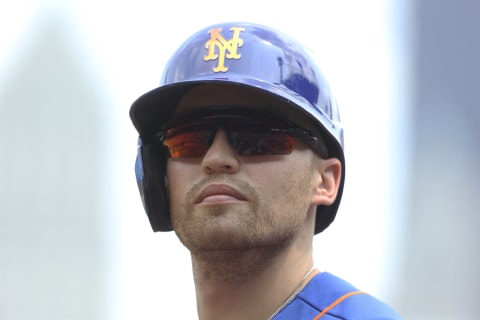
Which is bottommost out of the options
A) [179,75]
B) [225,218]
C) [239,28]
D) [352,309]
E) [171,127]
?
[352,309]

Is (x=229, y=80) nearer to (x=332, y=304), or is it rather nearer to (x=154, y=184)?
(x=154, y=184)

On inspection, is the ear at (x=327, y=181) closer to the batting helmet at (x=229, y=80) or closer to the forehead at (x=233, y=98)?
the batting helmet at (x=229, y=80)

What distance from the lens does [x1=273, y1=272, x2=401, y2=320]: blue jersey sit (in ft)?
8.27

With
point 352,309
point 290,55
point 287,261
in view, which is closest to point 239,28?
point 290,55

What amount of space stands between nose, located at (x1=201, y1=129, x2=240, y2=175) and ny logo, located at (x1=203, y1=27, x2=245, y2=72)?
30cm

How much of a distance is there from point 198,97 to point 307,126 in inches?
16.2

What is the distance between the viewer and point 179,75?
293 cm

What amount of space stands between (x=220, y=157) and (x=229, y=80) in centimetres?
30

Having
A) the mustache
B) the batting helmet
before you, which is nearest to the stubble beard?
the mustache

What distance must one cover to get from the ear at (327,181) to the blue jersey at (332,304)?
0.92 ft

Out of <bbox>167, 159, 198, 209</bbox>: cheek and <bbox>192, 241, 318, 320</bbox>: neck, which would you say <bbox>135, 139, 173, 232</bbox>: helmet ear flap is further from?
<bbox>192, 241, 318, 320</bbox>: neck

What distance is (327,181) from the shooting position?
2.92m

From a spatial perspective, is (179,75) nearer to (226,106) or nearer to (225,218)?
(226,106)

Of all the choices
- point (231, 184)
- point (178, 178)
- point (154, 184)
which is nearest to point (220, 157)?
point (231, 184)
